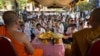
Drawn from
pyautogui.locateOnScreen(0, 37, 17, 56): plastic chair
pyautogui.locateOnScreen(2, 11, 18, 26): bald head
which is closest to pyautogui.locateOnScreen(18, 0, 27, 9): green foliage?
pyautogui.locateOnScreen(2, 11, 18, 26): bald head

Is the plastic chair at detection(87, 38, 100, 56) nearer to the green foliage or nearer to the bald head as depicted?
the bald head

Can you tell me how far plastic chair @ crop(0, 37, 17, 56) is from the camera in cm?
265

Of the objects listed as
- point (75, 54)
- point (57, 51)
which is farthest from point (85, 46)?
point (57, 51)

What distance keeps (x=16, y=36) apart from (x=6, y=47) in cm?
23

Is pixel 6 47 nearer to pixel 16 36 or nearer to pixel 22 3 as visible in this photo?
pixel 16 36

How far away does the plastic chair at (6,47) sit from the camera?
2646 millimetres

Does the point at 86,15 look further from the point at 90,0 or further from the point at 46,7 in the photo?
the point at 46,7

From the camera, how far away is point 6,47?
106 inches

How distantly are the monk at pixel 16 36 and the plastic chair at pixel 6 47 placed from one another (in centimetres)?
12

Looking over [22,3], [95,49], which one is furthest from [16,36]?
[22,3]

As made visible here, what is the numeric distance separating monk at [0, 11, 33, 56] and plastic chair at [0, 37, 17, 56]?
0.40 ft

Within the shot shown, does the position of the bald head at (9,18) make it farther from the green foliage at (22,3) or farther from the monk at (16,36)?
the green foliage at (22,3)

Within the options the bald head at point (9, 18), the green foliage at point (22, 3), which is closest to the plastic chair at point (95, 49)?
the bald head at point (9, 18)

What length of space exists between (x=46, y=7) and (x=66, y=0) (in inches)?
19.9
